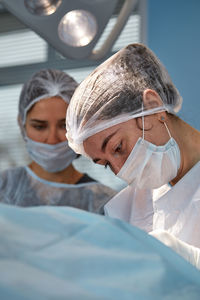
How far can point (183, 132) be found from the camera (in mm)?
1337

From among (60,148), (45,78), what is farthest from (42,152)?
(45,78)

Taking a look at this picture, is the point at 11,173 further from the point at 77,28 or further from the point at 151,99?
the point at 151,99

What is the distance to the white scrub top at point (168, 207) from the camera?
121 centimetres

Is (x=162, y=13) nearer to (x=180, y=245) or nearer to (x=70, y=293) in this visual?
(x=180, y=245)

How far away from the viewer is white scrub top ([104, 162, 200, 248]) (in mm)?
1208

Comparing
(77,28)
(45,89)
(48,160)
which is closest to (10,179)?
(48,160)

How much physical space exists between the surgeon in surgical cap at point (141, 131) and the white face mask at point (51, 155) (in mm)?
633

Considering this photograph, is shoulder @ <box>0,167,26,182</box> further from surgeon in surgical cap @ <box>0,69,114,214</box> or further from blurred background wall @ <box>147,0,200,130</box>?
blurred background wall @ <box>147,0,200,130</box>

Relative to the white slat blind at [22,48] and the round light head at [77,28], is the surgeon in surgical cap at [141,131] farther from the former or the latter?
the white slat blind at [22,48]

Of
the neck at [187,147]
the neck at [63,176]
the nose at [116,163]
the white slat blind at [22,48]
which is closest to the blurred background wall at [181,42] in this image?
the neck at [187,147]

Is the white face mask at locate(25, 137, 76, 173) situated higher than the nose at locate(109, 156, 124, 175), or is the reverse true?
the nose at locate(109, 156, 124, 175)

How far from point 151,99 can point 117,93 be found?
0.33 ft

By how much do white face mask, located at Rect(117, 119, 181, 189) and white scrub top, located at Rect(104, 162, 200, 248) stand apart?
0.16ft

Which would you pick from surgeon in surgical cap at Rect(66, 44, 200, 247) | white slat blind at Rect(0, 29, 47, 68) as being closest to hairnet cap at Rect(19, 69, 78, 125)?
surgeon in surgical cap at Rect(66, 44, 200, 247)
